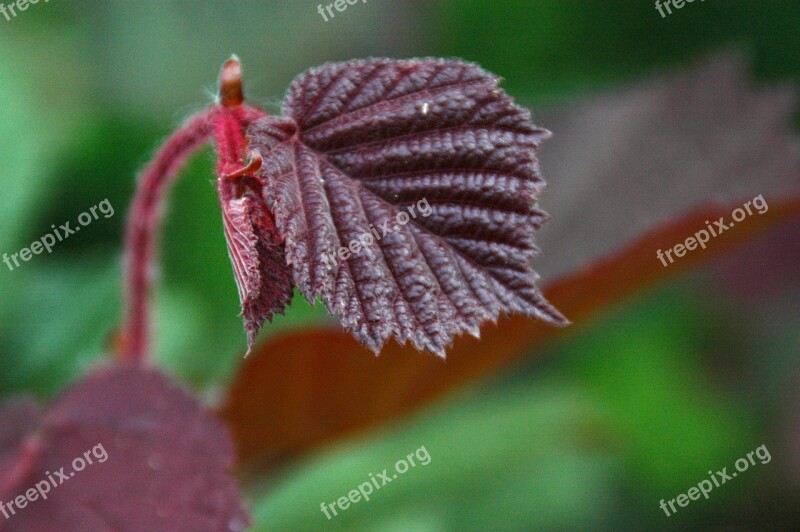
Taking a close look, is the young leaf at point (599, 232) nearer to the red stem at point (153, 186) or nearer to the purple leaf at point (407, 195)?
the red stem at point (153, 186)

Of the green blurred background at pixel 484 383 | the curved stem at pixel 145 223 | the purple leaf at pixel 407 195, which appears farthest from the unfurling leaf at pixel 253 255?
the green blurred background at pixel 484 383

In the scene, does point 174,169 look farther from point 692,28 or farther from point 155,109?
point 692,28

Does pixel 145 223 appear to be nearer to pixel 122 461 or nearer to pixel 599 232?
pixel 122 461

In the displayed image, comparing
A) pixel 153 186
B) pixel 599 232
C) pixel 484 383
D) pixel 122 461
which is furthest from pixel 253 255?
pixel 484 383

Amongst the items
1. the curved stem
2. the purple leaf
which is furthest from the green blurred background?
the purple leaf

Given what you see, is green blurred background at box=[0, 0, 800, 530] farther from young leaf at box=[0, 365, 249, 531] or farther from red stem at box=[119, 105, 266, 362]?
young leaf at box=[0, 365, 249, 531]
